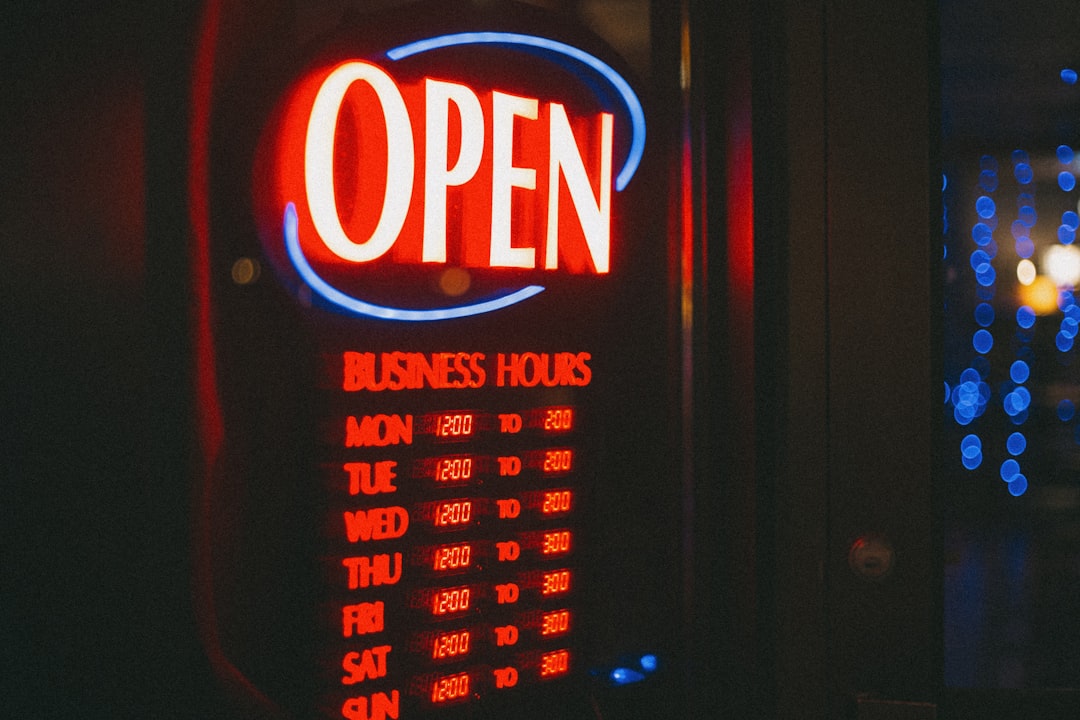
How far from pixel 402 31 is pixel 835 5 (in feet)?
3.53

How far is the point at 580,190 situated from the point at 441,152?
1.41ft

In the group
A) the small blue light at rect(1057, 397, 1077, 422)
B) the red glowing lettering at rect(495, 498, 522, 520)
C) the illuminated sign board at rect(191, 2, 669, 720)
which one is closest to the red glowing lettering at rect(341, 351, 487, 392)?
the illuminated sign board at rect(191, 2, 669, 720)

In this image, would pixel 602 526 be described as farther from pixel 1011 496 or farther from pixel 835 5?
pixel 835 5

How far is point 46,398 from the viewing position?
1808 mm

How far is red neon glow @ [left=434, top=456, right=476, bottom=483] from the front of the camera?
2074 mm

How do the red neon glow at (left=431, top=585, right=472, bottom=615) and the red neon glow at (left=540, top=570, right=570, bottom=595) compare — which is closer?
the red neon glow at (left=431, top=585, right=472, bottom=615)

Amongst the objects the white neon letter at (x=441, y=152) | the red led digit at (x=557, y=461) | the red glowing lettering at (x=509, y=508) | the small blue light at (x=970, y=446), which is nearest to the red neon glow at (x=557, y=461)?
the red led digit at (x=557, y=461)

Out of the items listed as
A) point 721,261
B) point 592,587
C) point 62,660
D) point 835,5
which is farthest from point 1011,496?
point 62,660

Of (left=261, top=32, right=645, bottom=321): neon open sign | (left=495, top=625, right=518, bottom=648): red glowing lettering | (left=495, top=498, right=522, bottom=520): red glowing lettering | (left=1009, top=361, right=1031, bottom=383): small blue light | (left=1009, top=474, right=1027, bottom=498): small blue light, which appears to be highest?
(left=261, top=32, right=645, bottom=321): neon open sign

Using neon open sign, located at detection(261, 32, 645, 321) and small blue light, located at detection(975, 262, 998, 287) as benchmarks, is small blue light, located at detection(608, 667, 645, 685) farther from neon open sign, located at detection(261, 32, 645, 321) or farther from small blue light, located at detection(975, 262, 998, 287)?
small blue light, located at detection(975, 262, 998, 287)

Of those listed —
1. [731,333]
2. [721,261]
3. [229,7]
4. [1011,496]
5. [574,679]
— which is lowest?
[574,679]

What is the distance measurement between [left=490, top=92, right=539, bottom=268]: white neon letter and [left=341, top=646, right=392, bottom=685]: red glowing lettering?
105cm

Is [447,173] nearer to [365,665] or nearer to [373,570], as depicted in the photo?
[373,570]

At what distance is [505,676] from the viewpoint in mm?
2172
